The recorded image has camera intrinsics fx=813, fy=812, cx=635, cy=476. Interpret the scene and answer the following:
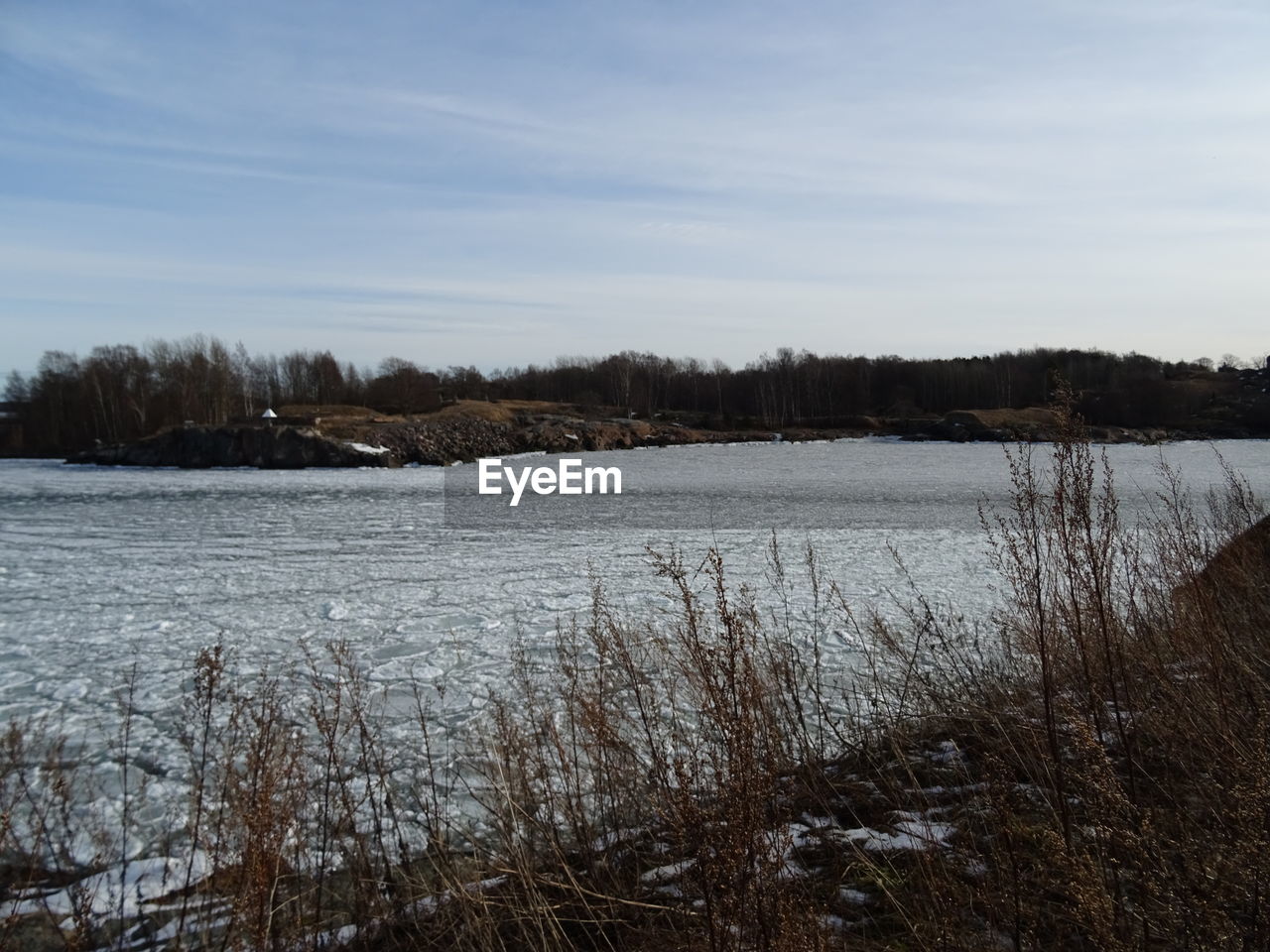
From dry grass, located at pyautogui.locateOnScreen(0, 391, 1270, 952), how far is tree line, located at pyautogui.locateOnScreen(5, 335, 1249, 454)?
46.9m

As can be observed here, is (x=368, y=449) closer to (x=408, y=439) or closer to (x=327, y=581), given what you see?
(x=408, y=439)

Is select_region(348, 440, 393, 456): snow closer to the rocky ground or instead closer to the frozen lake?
the rocky ground

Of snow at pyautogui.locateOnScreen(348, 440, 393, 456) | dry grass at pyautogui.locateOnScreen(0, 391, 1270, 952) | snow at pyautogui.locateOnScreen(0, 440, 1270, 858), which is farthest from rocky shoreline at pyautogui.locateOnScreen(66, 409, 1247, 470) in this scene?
dry grass at pyautogui.locateOnScreen(0, 391, 1270, 952)

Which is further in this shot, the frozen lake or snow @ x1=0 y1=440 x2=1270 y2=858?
the frozen lake

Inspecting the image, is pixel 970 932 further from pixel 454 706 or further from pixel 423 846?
pixel 454 706

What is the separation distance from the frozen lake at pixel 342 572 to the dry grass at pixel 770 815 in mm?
1129

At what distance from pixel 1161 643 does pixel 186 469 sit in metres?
36.7

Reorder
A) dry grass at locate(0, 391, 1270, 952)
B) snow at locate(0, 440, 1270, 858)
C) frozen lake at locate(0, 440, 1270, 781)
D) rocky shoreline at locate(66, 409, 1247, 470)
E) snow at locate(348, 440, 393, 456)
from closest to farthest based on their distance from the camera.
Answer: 1. dry grass at locate(0, 391, 1270, 952)
2. snow at locate(0, 440, 1270, 858)
3. frozen lake at locate(0, 440, 1270, 781)
4. snow at locate(348, 440, 393, 456)
5. rocky shoreline at locate(66, 409, 1247, 470)

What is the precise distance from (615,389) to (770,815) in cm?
6522

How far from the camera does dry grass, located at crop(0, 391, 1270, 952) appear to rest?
2098mm

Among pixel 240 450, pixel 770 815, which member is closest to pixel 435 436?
pixel 240 450

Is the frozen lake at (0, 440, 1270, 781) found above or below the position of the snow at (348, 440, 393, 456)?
below

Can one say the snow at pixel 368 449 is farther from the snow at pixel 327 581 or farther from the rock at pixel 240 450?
the snow at pixel 327 581

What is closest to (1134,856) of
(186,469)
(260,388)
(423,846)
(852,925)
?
(852,925)
